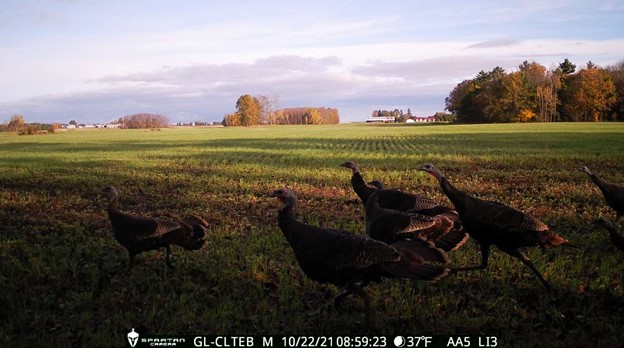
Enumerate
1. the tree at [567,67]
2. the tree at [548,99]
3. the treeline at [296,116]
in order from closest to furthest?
the tree at [548,99] → the tree at [567,67] → the treeline at [296,116]

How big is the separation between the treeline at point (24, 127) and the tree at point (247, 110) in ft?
200

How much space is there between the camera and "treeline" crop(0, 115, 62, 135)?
102m

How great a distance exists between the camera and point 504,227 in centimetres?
641

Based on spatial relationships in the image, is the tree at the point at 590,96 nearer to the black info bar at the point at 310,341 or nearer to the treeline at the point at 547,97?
the treeline at the point at 547,97

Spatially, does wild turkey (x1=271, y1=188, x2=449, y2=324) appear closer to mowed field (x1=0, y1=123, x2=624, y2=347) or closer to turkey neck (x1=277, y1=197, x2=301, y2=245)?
turkey neck (x1=277, y1=197, x2=301, y2=245)

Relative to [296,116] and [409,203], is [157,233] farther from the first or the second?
[296,116]

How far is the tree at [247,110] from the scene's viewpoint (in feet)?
553

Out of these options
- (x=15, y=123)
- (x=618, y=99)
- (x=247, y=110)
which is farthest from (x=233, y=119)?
(x=618, y=99)

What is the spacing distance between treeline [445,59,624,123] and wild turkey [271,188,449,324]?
355ft

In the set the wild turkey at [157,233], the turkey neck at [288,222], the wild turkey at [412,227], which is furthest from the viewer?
the wild turkey at [157,233]

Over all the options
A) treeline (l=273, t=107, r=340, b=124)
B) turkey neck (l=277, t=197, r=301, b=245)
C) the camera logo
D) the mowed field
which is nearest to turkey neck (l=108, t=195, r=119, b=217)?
the mowed field

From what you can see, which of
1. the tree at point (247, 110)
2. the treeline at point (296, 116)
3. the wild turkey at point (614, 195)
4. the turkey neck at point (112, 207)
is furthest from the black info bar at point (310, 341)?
the treeline at point (296, 116)

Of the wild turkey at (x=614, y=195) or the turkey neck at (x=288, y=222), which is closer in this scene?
the turkey neck at (x=288, y=222)

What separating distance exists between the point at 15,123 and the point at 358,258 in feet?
435
